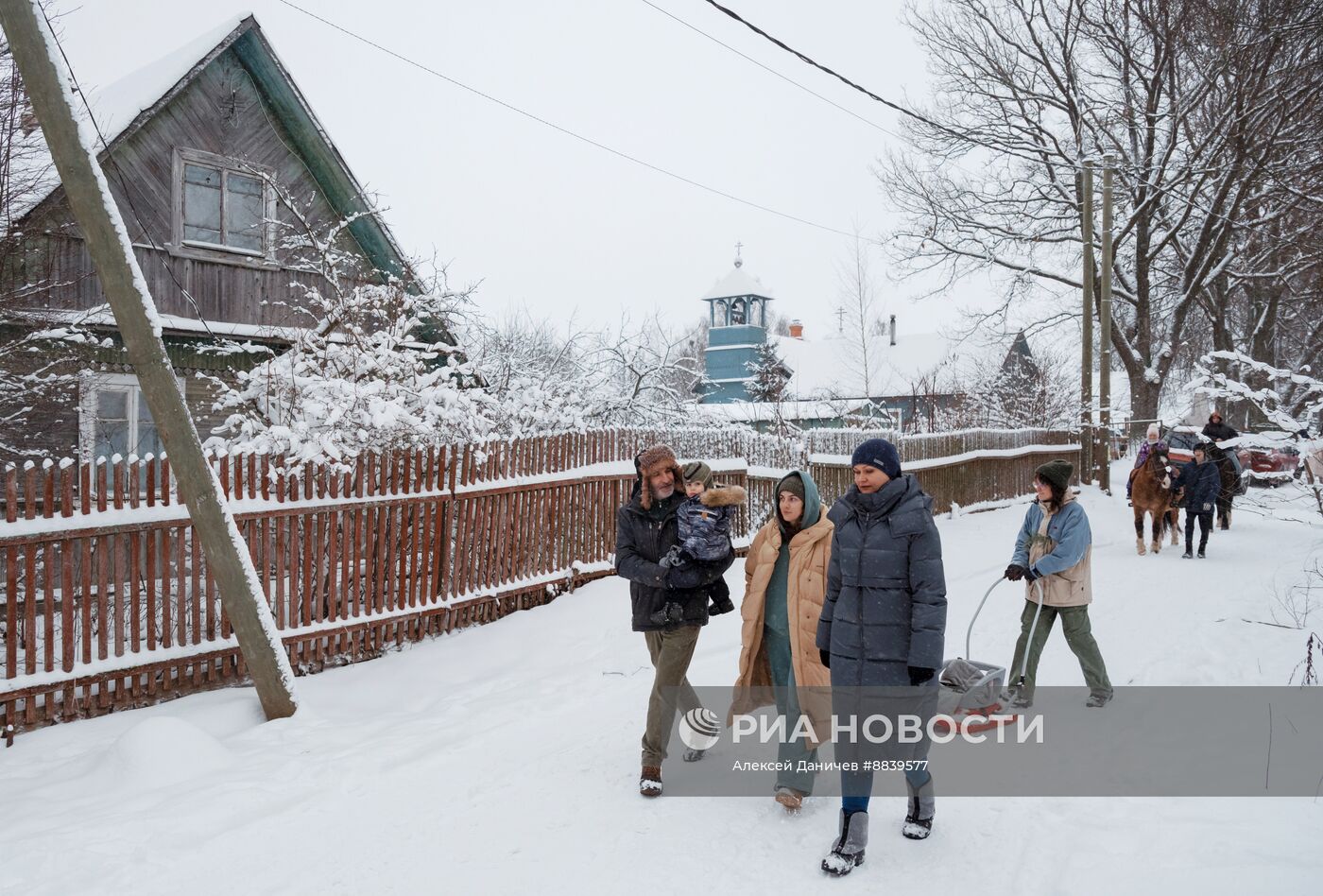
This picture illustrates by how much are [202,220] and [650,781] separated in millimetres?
10576

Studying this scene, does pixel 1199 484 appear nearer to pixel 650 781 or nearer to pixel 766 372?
pixel 650 781

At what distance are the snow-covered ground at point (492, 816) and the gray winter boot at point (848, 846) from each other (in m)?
0.06

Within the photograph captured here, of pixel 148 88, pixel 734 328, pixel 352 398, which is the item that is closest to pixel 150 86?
pixel 148 88

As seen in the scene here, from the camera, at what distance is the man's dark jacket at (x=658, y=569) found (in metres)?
4.59

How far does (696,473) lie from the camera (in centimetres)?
469

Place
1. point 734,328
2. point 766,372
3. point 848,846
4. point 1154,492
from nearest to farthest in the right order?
point 848,846
point 1154,492
point 766,372
point 734,328

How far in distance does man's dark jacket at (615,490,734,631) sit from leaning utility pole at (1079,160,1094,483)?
725 inches

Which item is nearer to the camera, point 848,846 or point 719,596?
point 848,846

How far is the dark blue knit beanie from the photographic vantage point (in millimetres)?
3910

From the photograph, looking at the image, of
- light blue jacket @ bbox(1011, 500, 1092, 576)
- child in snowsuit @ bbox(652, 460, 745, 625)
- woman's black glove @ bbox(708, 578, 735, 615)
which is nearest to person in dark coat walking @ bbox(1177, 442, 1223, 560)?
light blue jacket @ bbox(1011, 500, 1092, 576)

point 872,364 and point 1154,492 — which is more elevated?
point 872,364

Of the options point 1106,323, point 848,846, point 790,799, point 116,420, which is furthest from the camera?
point 1106,323

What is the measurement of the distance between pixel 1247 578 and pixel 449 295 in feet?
32.4

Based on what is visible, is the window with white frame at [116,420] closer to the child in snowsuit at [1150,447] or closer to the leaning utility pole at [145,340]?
the leaning utility pole at [145,340]
